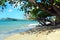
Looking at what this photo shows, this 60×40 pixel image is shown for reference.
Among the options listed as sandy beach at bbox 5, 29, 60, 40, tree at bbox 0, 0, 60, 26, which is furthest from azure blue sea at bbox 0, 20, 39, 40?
tree at bbox 0, 0, 60, 26

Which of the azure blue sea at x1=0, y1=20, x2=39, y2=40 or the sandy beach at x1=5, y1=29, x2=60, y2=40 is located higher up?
Result: the sandy beach at x1=5, y1=29, x2=60, y2=40

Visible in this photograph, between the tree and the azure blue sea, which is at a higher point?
the tree

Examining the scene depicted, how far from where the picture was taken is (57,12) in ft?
54.6

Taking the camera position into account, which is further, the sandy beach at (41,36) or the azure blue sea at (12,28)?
the azure blue sea at (12,28)

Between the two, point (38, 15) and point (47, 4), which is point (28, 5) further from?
point (38, 15)

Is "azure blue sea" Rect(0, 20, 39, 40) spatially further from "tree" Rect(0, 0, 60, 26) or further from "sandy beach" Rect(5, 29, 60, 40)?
"tree" Rect(0, 0, 60, 26)

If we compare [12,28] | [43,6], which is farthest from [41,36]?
[12,28]

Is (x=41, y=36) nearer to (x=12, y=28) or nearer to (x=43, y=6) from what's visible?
(x=43, y=6)

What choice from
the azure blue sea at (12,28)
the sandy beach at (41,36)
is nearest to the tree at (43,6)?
the azure blue sea at (12,28)

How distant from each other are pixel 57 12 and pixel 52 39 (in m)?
6.59

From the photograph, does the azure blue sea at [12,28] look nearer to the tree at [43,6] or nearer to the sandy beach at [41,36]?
the sandy beach at [41,36]

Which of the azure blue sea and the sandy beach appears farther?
the azure blue sea

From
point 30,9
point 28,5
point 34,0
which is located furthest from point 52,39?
point 30,9

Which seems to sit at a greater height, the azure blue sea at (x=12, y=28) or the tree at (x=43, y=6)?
the tree at (x=43, y=6)
